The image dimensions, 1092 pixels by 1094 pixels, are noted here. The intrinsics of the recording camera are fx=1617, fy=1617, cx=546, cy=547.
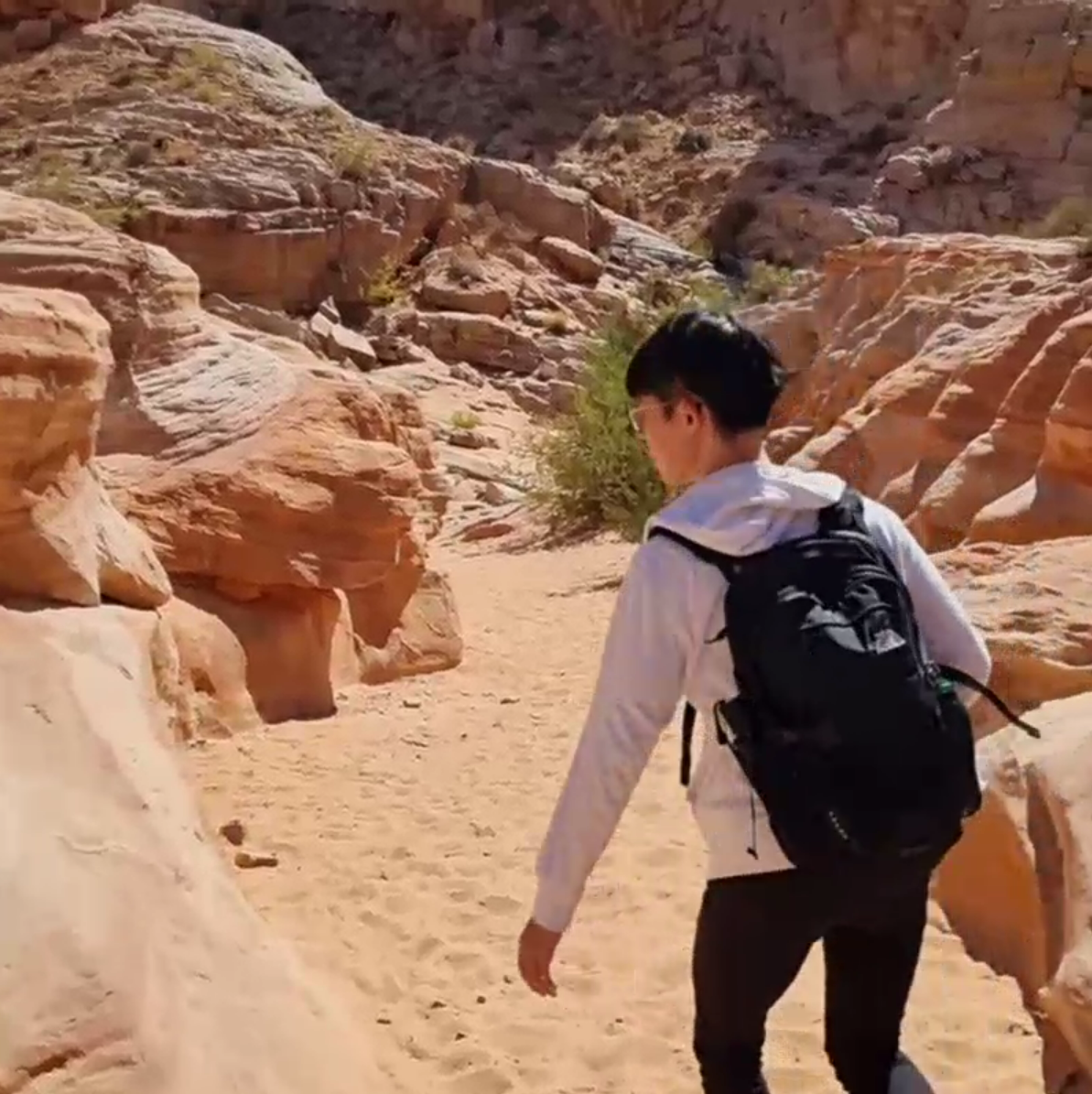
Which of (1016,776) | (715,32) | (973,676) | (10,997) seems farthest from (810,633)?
(715,32)

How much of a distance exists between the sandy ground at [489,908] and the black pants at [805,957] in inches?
42.3

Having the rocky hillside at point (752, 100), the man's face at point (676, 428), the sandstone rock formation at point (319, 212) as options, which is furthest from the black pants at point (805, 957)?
the rocky hillside at point (752, 100)

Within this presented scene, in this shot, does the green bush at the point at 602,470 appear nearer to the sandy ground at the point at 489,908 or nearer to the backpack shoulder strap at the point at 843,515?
the sandy ground at the point at 489,908

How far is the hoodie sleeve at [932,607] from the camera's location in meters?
2.32

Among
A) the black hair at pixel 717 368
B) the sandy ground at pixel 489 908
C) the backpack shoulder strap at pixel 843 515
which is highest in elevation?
the black hair at pixel 717 368

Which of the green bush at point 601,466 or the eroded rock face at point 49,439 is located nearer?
the eroded rock face at point 49,439

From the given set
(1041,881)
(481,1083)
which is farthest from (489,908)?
(1041,881)

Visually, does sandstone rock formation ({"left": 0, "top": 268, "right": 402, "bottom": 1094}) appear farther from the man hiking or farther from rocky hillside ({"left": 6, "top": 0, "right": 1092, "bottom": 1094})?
the man hiking

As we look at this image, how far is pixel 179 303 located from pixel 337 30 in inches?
1157

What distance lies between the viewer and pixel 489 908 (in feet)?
15.0

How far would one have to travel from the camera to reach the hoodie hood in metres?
2.14

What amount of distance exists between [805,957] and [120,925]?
50.0 inches

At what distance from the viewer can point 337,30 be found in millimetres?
34812

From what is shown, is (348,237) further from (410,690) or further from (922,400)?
(410,690)
